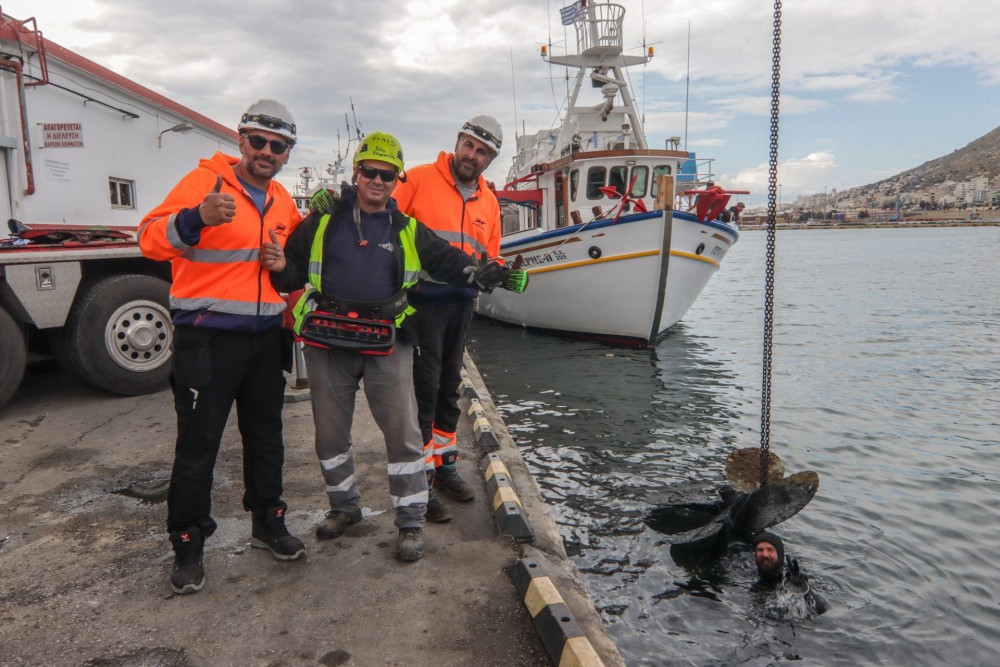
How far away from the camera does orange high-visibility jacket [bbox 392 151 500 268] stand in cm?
383

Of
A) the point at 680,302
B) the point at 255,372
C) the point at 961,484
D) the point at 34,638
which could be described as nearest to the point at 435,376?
the point at 255,372

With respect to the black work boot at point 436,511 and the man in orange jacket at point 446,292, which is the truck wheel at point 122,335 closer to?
the man in orange jacket at point 446,292

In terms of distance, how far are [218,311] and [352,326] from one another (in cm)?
57

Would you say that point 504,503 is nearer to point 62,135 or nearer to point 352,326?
point 352,326

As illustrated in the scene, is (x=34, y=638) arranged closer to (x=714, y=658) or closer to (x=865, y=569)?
(x=714, y=658)

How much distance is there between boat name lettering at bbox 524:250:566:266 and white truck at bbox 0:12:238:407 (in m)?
7.39

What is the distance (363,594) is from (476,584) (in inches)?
19.1

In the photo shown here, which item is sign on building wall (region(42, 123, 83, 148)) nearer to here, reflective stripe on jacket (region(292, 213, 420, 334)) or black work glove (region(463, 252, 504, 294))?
reflective stripe on jacket (region(292, 213, 420, 334))

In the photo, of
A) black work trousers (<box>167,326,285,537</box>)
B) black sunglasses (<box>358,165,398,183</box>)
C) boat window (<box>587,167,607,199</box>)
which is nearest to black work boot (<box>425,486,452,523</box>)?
black work trousers (<box>167,326,285,537</box>)

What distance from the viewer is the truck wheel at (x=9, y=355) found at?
16.7ft

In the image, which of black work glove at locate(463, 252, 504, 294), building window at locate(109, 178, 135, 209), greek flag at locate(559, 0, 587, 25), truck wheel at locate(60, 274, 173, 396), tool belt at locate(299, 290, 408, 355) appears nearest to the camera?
tool belt at locate(299, 290, 408, 355)

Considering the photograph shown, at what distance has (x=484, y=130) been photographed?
12.1 ft

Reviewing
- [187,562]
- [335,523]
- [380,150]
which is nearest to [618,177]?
[380,150]

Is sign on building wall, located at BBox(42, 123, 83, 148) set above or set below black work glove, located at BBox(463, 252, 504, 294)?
above
